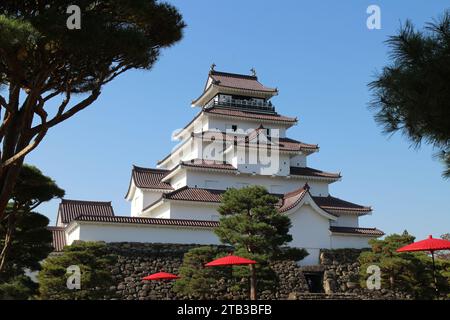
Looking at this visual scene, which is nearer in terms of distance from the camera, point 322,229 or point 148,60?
point 148,60

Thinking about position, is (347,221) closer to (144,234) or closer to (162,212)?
(162,212)

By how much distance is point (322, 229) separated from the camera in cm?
2466

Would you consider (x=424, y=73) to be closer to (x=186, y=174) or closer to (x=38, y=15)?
(x=38, y=15)

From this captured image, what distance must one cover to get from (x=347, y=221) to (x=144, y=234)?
1097 cm

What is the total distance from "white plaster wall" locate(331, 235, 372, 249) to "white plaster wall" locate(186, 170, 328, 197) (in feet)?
14.0

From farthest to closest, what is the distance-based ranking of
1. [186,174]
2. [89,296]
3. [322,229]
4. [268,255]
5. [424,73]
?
[186,174] → [322,229] → [268,255] → [89,296] → [424,73]

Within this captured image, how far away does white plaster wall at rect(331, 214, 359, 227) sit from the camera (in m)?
27.1

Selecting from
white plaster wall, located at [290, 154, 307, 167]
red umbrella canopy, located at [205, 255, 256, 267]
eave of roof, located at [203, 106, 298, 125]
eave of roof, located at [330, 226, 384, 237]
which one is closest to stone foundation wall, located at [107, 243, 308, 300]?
red umbrella canopy, located at [205, 255, 256, 267]

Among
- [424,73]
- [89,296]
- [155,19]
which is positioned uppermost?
[155,19]

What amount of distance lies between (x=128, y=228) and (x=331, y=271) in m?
8.85

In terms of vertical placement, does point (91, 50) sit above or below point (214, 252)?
above

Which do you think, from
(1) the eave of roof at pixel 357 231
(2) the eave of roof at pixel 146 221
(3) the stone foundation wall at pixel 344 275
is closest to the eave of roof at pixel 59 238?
(2) the eave of roof at pixel 146 221

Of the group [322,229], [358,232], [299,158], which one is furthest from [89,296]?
[299,158]

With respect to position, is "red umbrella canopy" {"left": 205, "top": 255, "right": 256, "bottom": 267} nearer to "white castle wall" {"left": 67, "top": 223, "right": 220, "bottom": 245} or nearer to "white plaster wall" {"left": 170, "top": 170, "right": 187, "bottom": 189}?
"white castle wall" {"left": 67, "top": 223, "right": 220, "bottom": 245}
